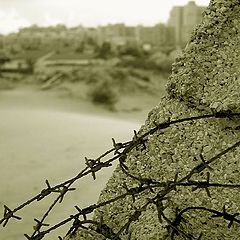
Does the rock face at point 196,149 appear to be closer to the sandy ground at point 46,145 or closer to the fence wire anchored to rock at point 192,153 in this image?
the fence wire anchored to rock at point 192,153

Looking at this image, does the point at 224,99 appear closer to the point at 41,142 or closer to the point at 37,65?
the point at 41,142

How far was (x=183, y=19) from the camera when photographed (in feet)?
92.9

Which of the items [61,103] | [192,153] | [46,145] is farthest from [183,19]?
[192,153]

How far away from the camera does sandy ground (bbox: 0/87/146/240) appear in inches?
170

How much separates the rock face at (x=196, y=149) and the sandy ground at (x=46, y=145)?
176cm

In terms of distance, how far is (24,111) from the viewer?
1202cm


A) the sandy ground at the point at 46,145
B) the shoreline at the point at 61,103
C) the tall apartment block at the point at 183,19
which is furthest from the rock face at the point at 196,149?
the tall apartment block at the point at 183,19

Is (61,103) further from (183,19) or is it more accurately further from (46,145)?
(183,19)

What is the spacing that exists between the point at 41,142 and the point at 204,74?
6768 mm

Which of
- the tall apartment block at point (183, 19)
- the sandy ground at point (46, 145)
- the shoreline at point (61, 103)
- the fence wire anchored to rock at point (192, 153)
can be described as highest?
the fence wire anchored to rock at point (192, 153)

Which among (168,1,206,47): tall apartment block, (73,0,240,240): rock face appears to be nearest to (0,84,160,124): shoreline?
(73,0,240,240): rock face

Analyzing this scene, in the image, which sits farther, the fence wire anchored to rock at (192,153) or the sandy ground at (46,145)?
the sandy ground at (46,145)

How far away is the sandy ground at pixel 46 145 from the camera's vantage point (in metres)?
4.32

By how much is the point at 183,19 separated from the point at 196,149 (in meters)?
27.5
